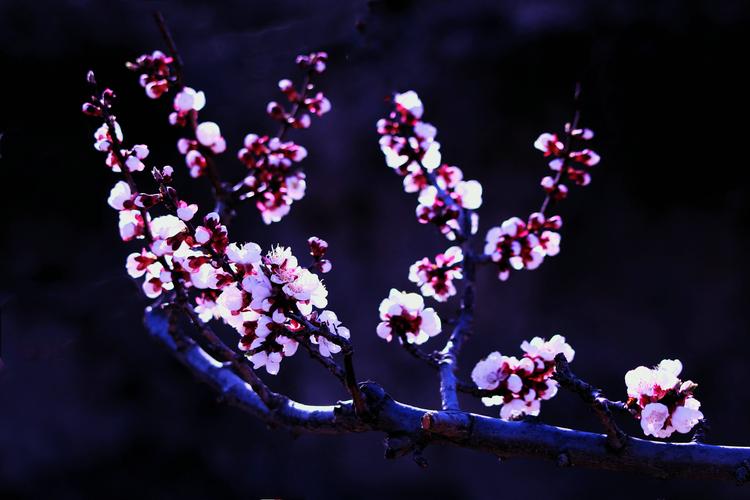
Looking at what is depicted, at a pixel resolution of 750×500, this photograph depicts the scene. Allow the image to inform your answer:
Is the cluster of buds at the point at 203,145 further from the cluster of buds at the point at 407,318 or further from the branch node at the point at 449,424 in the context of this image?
the branch node at the point at 449,424

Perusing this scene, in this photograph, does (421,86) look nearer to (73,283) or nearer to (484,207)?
(484,207)

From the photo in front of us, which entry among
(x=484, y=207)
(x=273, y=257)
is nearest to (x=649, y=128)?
(x=484, y=207)

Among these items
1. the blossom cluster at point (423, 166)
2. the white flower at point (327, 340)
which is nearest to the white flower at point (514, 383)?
the white flower at point (327, 340)

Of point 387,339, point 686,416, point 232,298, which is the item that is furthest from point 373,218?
point 686,416

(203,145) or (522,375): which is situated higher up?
(203,145)

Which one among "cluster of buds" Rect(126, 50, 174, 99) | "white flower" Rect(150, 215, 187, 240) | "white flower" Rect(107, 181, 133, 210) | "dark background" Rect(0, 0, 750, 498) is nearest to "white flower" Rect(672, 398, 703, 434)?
"white flower" Rect(150, 215, 187, 240)

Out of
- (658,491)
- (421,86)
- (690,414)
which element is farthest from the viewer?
(421,86)

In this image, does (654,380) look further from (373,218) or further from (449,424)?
(373,218)

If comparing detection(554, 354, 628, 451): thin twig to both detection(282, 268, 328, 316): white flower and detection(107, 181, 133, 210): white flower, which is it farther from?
detection(107, 181, 133, 210): white flower
